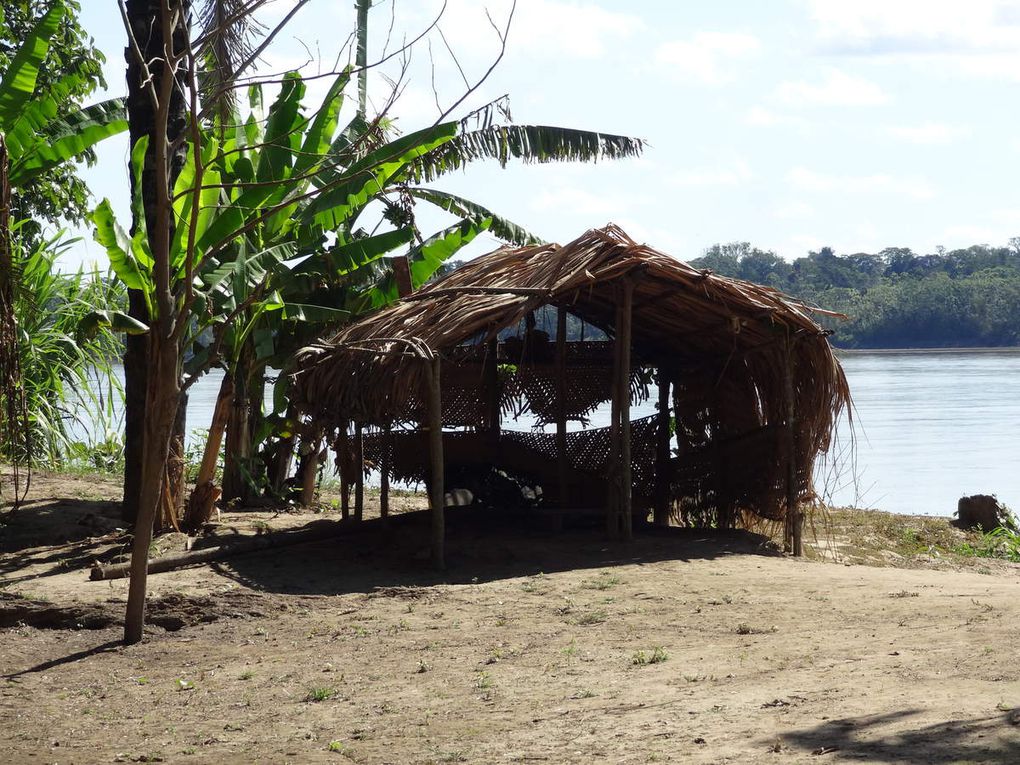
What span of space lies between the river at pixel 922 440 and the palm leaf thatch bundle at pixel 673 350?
Answer: 430 millimetres

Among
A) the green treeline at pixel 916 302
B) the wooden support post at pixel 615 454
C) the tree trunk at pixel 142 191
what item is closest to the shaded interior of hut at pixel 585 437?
the wooden support post at pixel 615 454

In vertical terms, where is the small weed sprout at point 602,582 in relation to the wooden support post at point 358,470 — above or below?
below

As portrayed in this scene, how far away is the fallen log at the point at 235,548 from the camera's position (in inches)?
266

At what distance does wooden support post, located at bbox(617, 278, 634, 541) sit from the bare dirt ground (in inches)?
8.7

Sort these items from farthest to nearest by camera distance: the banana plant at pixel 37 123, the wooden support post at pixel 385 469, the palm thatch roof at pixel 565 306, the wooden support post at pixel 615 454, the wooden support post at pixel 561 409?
the wooden support post at pixel 561 409 < the wooden support post at pixel 385 469 < the wooden support post at pixel 615 454 < the palm thatch roof at pixel 565 306 < the banana plant at pixel 37 123

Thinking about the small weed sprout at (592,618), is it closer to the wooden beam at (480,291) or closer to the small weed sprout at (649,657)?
the small weed sprout at (649,657)

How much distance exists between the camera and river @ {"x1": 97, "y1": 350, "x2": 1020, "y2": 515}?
15727 mm

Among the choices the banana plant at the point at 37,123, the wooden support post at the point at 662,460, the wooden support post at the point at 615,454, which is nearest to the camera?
the banana plant at the point at 37,123

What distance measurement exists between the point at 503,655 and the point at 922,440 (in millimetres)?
22989

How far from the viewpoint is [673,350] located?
932 cm

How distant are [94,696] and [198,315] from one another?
3.46 meters

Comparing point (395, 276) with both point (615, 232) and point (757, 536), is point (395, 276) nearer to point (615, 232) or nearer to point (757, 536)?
point (615, 232)

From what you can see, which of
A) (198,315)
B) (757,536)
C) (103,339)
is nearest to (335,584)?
(198,315)

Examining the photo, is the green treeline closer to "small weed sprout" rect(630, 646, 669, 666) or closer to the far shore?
the far shore
